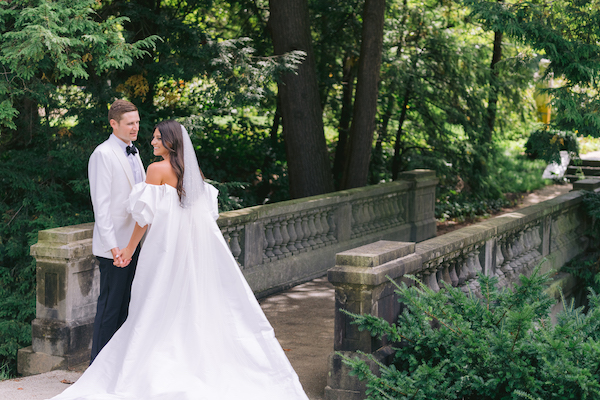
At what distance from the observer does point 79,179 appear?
8633mm

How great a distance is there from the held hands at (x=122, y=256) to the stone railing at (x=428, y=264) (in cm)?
149

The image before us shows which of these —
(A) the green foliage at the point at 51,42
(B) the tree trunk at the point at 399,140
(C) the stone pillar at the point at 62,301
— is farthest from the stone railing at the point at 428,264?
(B) the tree trunk at the point at 399,140

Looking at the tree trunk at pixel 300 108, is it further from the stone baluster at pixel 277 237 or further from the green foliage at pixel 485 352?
the green foliage at pixel 485 352

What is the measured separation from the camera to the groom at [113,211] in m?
4.66

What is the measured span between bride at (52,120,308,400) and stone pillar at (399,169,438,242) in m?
7.65

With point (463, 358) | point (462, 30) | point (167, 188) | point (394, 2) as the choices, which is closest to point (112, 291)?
point (167, 188)

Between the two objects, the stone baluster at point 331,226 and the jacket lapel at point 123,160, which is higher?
the jacket lapel at point 123,160

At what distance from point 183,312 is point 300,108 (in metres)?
6.68

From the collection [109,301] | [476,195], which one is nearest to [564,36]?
[109,301]

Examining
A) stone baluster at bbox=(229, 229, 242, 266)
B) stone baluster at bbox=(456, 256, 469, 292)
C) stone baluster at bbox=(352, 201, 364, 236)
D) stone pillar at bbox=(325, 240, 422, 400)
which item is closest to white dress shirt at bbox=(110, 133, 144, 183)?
stone pillar at bbox=(325, 240, 422, 400)

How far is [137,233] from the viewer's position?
475cm

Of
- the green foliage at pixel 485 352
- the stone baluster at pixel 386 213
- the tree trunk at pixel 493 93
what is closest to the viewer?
the green foliage at pixel 485 352

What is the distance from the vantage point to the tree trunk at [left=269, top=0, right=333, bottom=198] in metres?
10.7

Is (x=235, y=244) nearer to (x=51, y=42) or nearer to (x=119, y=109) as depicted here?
(x=51, y=42)
